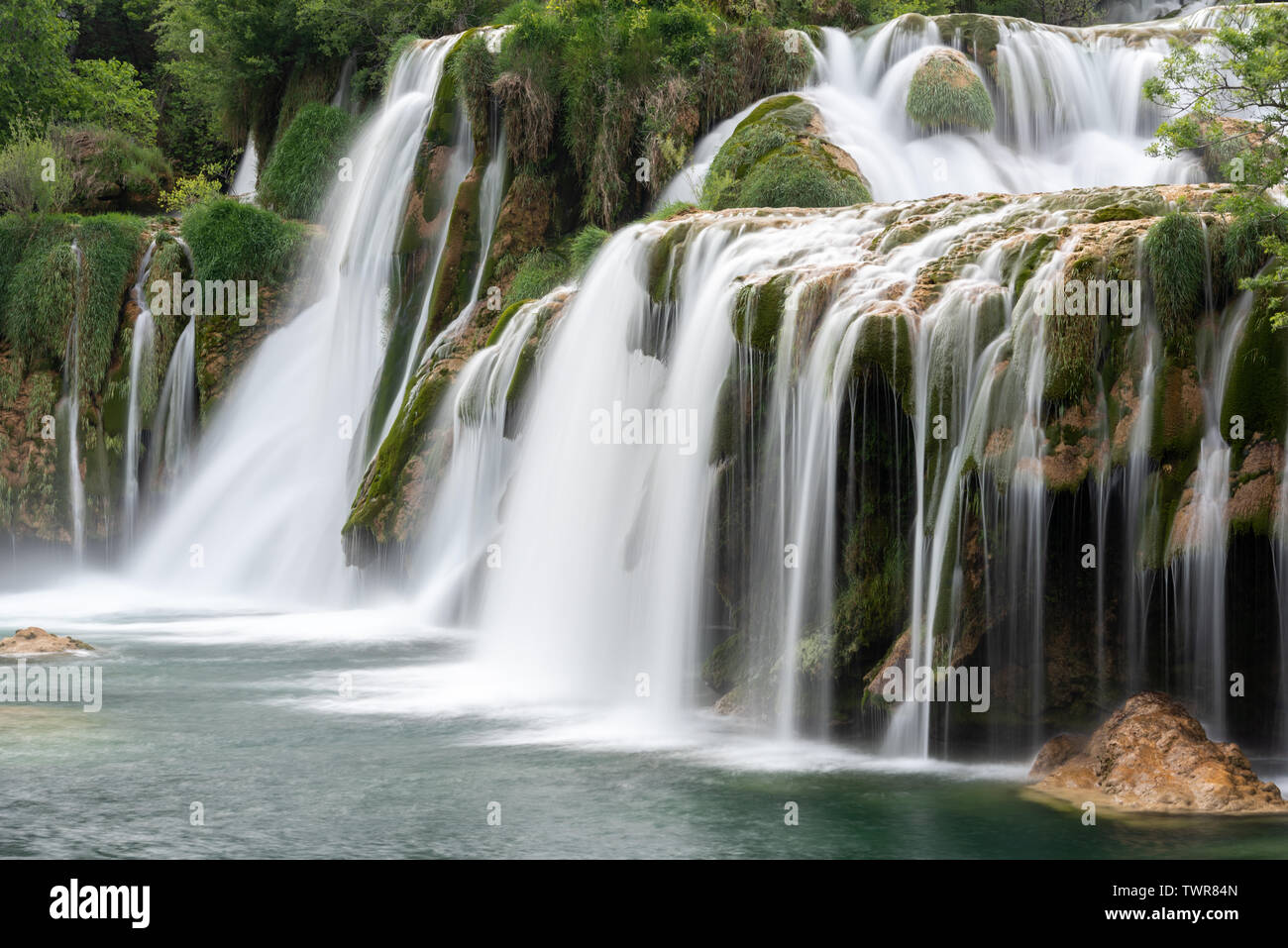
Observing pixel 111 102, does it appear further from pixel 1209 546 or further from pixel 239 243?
pixel 1209 546

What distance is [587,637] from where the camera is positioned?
45.6ft

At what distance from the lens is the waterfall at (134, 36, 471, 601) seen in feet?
68.8

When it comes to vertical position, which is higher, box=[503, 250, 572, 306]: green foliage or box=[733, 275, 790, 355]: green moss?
box=[503, 250, 572, 306]: green foliage

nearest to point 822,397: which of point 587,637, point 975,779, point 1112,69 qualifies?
point 975,779

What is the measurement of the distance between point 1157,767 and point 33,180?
2252cm

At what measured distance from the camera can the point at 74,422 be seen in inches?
926

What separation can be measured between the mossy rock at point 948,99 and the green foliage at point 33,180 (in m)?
15.2

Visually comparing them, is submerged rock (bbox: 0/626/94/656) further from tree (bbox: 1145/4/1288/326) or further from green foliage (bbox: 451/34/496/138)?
tree (bbox: 1145/4/1288/326)

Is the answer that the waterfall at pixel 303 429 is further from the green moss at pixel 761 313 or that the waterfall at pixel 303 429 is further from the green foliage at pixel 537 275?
the green moss at pixel 761 313

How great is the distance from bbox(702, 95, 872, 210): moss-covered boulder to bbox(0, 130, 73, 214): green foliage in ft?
42.5

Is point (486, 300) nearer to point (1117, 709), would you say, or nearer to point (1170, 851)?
point (1117, 709)

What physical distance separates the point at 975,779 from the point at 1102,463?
2.33 metres

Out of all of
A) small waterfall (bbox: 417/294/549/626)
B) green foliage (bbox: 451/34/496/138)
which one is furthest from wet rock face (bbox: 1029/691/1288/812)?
green foliage (bbox: 451/34/496/138)

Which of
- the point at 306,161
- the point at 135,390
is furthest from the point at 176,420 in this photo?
the point at 306,161
